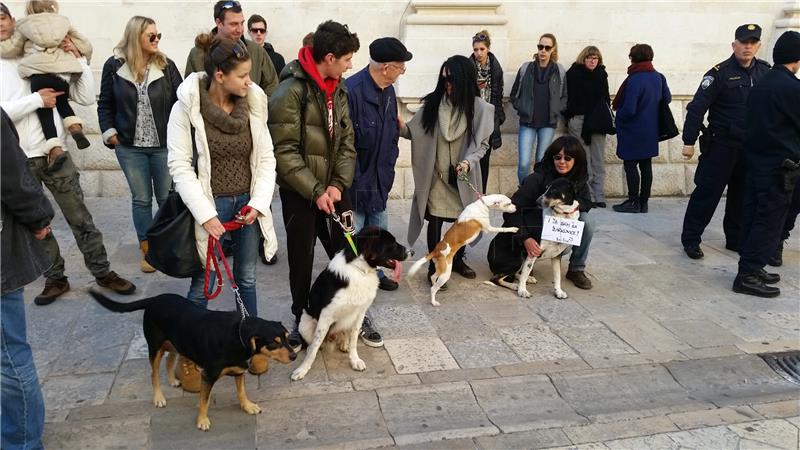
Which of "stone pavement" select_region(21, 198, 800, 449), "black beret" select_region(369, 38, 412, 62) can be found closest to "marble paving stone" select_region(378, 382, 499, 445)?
"stone pavement" select_region(21, 198, 800, 449)

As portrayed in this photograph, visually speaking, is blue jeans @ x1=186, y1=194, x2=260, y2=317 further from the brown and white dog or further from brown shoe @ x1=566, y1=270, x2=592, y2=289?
brown shoe @ x1=566, y1=270, x2=592, y2=289

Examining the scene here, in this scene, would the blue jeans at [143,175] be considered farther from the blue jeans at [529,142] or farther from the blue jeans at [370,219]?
the blue jeans at [529,142]

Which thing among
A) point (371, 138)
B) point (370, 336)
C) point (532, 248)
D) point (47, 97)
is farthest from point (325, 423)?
point (47, 97)

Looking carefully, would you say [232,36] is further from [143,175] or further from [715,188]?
[715,188]

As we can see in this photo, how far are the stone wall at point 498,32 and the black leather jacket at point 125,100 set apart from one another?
288 centimetres

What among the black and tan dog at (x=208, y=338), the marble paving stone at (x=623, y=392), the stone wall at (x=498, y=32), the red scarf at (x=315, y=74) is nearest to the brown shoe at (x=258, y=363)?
the black and tan dog at (x=208, y=338)

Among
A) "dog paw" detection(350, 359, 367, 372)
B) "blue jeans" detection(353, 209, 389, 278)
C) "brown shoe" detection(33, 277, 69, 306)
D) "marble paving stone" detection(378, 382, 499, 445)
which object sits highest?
"blue jeans" detection(353, 209, 389, 278)

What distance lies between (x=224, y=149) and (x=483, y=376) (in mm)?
2063

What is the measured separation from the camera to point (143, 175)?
5.55m

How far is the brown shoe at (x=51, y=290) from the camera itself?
500cm

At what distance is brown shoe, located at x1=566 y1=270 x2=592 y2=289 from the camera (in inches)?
222

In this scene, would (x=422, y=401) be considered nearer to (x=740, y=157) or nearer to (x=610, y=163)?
(x=740, y=157)

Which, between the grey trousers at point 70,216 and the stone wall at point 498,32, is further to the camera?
the stone wall at point 498,32

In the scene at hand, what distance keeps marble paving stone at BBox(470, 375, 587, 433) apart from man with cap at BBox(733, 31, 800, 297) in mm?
2602
